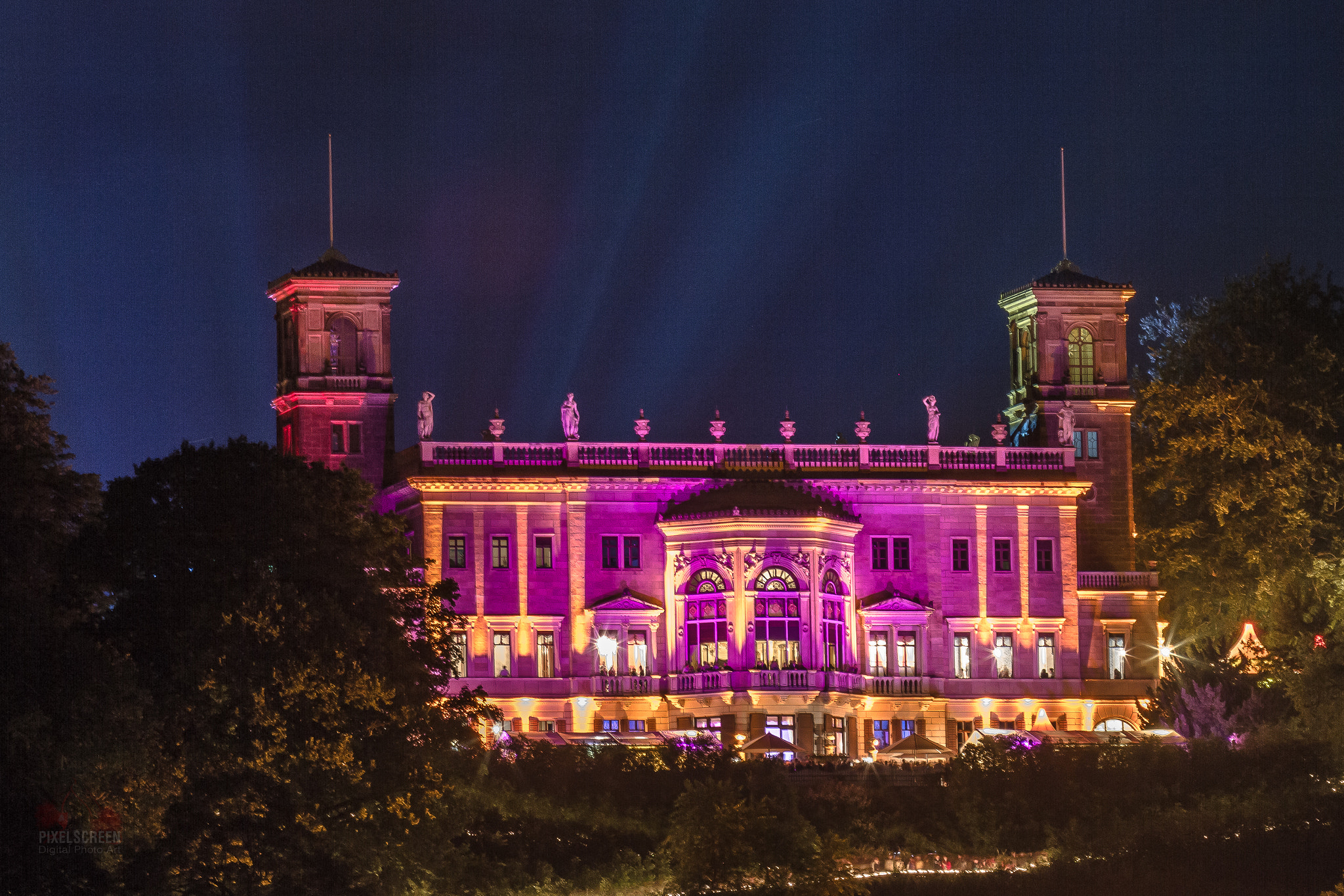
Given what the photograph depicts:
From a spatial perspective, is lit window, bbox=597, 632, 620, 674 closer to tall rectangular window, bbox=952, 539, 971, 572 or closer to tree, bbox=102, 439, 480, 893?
tall rectangular window, bbox=952, 539, 971, 572

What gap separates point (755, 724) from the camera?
282ft

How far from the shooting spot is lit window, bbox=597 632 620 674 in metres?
88.0

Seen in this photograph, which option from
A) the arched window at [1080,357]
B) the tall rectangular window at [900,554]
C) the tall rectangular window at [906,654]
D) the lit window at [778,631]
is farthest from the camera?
the arched window at [1080,357]

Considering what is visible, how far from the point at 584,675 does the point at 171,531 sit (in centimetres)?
3104

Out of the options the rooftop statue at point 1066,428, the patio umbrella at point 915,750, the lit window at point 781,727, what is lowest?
the patio umbrella at point 915,750

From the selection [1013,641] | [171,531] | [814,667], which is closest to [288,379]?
[814,667]

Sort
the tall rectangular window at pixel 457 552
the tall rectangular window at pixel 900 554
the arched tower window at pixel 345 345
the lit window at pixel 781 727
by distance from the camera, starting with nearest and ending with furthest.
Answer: the lit window at pixel 781 727 < the tall rectangular window at pixel 457 552 < the tall rectangular window at pixel 900 554 < the arched tower window at pixel 345 345

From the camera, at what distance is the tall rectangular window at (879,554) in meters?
90.5

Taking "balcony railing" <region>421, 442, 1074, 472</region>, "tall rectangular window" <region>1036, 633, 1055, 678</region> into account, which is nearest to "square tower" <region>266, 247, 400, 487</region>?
"balcony railing" <region>421, 442, 1074, 472</region>

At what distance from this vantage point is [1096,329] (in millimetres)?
96000

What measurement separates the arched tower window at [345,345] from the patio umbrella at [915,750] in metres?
25.0

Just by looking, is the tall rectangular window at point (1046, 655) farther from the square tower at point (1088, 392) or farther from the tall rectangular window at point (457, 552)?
the tall rectangular window at point (457, 552)

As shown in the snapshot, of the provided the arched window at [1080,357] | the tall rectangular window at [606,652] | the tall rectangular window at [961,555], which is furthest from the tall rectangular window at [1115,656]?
the tall rectangular window at [606,652]

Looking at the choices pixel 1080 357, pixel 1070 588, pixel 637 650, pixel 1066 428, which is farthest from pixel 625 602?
pixel 1080 357
